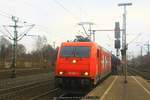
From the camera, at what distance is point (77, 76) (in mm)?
21266

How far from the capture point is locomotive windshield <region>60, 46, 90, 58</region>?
73.0 ft

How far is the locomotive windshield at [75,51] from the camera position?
2225 centimetres

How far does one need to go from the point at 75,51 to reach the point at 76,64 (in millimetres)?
1020

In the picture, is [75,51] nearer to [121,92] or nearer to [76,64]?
[76,64]

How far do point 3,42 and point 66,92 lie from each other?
13359 centimetres

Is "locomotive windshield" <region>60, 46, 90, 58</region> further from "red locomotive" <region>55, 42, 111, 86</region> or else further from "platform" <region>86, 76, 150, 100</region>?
"platform" <region>86, 76, 150, 100</region>

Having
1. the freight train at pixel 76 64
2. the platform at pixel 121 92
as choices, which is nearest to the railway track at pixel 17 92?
the freight train at pixel 76 64

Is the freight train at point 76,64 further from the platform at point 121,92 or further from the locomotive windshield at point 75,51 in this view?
the platform at point 121,92

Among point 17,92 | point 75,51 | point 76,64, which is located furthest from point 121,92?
point 17,92

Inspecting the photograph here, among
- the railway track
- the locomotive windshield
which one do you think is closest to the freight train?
the locomotive windshield

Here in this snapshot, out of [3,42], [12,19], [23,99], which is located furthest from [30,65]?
[23,99]

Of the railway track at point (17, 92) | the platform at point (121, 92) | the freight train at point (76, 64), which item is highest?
the freight train at point (76, 64)

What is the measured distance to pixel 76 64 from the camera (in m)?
21.7

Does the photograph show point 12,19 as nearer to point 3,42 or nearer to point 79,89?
point 79,89
